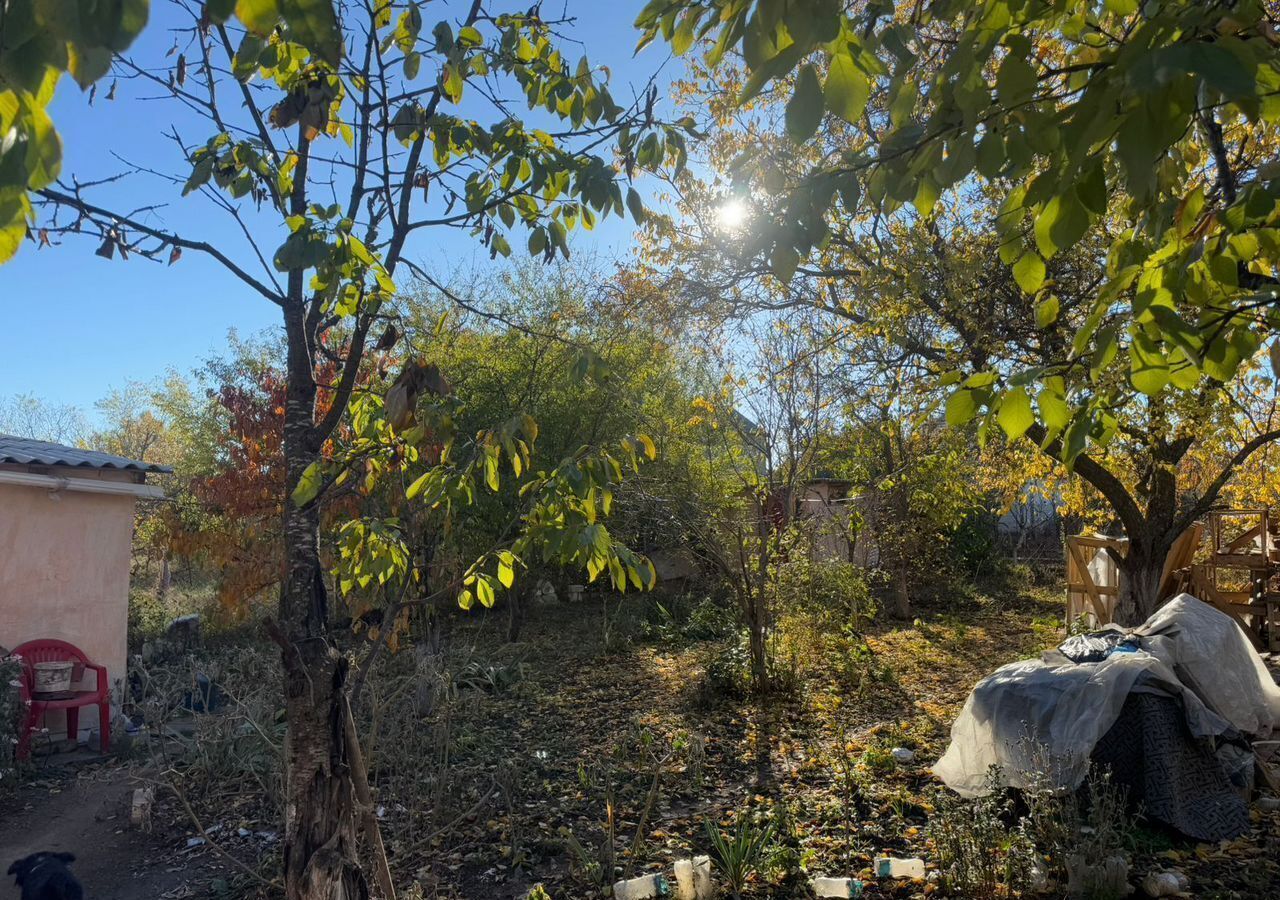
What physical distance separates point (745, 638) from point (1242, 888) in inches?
198

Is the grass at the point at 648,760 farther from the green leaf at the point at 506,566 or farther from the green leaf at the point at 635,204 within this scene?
the green leaf at the point at 635,204

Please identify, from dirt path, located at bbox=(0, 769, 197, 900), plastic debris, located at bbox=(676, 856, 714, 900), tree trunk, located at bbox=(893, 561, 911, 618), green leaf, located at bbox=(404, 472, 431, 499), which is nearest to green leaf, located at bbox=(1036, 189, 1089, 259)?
green leaf, located at bbox=(404, 472, 431, 499)

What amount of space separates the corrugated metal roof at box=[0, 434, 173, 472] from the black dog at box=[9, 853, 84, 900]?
435 cm

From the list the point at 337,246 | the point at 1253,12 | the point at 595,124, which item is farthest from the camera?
the point at 595,124

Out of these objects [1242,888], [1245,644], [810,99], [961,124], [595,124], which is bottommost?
[1242,888]

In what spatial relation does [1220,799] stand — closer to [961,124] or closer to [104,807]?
[961,124]

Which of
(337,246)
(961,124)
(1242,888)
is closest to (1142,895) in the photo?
(1242,888)

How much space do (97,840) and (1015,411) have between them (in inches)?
232

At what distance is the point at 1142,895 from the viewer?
3.71 meters

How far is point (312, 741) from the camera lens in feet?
8.71

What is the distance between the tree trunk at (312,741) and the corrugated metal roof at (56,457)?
6129 mm

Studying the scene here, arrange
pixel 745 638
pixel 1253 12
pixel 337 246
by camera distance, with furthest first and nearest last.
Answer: pixel 745 638 < pixel 337 246 < pixel 1253 12

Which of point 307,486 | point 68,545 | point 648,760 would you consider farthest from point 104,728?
point 307,486

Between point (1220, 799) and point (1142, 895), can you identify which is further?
point (1220, 799)
